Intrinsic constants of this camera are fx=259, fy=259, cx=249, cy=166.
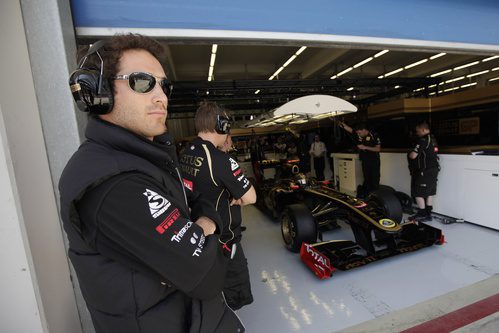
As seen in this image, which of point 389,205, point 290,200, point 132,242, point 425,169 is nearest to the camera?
point 132,242

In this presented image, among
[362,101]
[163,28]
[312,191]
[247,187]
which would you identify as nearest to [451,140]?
[362,101]

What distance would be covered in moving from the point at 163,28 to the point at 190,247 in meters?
1.42

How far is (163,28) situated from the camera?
160cm

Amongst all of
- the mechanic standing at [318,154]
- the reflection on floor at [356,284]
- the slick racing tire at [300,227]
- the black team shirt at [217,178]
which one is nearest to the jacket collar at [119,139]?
the black team shirt at [217,178]

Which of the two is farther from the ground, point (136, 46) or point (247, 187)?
point (136, 46)

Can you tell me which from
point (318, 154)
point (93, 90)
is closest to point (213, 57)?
point (318, 154)

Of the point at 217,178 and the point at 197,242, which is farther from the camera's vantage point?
the point at 217,178

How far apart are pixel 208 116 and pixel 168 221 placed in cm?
135

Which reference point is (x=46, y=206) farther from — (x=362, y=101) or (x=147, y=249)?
(x=362, y=101)

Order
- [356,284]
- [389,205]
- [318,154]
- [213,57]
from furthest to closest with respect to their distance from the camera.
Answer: [318,154] → [213,57] → [389,205] → [356,284]

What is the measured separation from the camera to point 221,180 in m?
1.85

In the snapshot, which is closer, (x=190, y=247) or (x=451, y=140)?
(x=190, y=247)

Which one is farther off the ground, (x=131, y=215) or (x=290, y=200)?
(x=131, y=215)

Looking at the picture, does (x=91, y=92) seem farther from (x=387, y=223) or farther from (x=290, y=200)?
(x=290, y=200)
